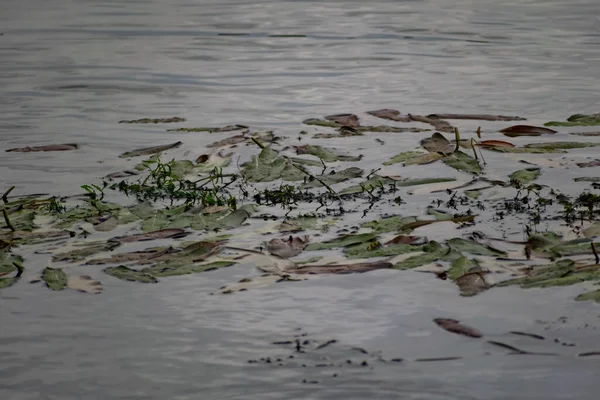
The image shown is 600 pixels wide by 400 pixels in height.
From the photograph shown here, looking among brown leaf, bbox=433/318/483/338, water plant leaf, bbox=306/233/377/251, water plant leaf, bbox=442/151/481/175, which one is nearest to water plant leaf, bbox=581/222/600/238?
water plant leaf, bbox=306/233/377/251

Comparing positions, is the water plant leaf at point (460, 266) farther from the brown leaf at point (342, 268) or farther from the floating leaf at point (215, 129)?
the floating leaf at point (215, 129)

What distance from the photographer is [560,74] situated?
650 centimetres

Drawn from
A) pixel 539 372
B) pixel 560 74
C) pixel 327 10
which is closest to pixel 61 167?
pixel 539 372

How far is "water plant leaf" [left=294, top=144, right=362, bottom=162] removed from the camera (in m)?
4.04

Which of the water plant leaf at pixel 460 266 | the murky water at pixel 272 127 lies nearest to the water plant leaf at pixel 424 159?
the murky water at pixel 272 127

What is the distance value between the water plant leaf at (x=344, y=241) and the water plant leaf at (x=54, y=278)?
27.7 inches

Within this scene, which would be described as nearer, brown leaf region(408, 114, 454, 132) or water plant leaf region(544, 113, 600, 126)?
water plant leaf region(544, 113, 600, 126)

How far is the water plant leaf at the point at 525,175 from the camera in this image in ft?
11.9

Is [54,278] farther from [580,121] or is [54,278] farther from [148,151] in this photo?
[580,121]

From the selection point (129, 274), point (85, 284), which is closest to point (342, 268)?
point (129, 274)

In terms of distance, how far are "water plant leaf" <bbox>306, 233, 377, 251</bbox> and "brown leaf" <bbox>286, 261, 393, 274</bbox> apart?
160 mm

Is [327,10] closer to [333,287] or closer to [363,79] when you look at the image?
[363,79]

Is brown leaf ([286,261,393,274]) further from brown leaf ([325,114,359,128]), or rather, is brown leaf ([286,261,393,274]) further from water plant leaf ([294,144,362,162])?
brown leaf ([325,114,359,128])

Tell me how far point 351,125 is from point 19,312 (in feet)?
8.46
